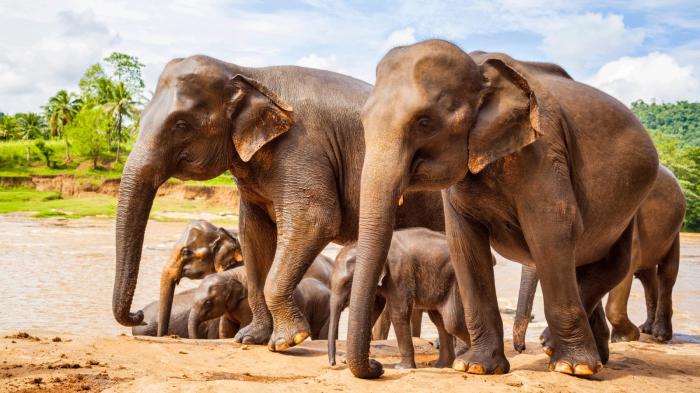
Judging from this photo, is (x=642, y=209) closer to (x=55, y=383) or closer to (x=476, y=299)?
(x=476, y=299)

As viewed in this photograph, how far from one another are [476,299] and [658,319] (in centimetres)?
407

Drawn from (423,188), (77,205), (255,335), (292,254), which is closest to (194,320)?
(255,335)

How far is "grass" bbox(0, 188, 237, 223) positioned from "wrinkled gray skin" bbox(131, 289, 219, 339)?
2532 centimetres

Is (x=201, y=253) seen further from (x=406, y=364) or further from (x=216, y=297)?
(x=406, y=364)

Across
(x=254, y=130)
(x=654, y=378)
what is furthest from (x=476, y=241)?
(x=254, y=130)

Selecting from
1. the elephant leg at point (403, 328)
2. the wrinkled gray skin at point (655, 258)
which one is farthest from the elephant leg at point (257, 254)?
the wrinkled gray skin at point (655, 258)

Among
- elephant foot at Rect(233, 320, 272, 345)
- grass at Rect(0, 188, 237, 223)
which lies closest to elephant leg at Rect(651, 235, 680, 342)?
elephant foot at Rect(233, 320, 272, 345)

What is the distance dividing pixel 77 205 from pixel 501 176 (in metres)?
39.1

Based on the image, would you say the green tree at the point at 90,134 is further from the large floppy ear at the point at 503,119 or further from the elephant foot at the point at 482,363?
the large floppy ear at the point at 503,119

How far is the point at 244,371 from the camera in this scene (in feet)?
17.4

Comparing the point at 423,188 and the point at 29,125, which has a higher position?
the point at 29,125

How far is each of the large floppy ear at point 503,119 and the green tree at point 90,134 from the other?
49.1m

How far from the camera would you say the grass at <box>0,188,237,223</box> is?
3724cm

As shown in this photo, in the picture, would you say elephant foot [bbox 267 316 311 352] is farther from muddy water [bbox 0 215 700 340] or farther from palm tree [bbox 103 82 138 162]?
palm tree [bbox 103 82 138 162]
